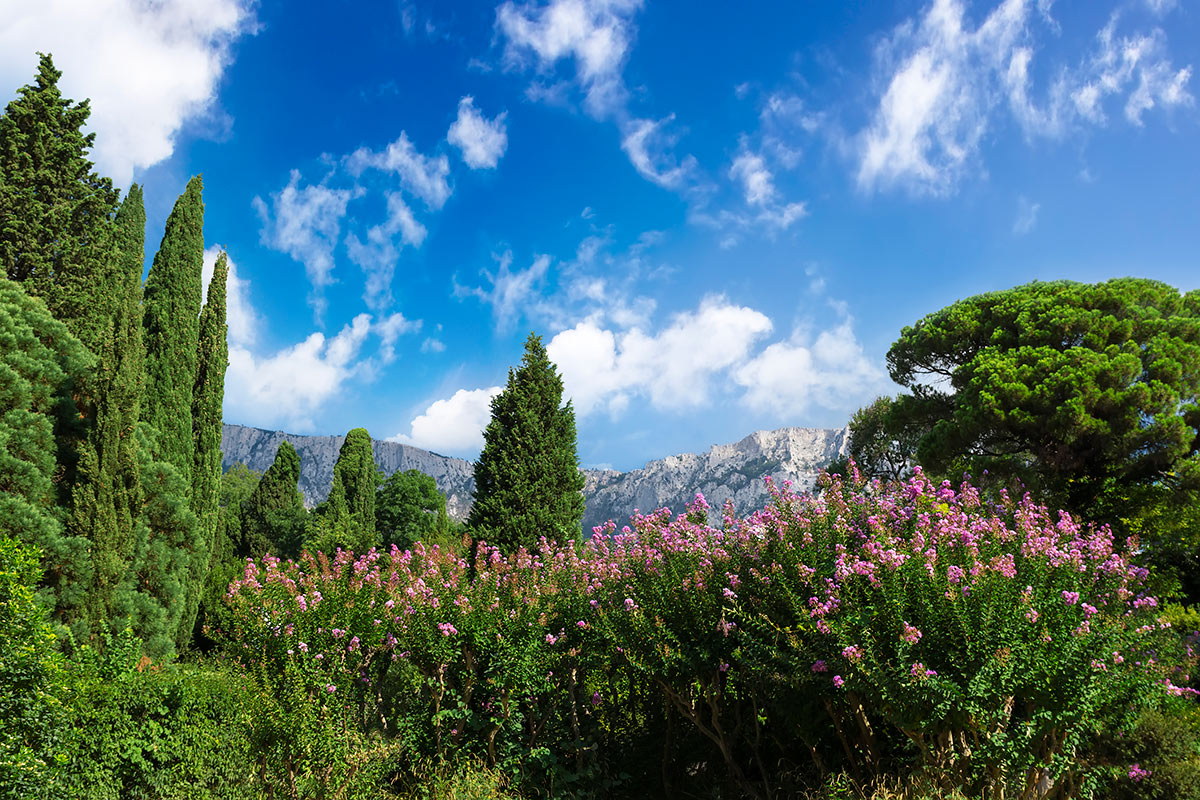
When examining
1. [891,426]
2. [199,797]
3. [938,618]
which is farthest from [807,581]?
[891,426]

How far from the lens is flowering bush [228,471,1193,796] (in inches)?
173

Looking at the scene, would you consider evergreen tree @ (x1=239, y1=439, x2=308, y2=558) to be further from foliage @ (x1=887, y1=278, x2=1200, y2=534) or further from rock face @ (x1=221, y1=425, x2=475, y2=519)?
rock face @ (x1=221, y1=425, x2=475, y2=519)

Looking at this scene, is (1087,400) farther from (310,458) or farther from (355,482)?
(310,458)

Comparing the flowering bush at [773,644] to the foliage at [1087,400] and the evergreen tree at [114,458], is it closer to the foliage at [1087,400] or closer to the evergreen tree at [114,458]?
the evergreen tree at [114,458]

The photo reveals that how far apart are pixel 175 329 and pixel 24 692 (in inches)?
471

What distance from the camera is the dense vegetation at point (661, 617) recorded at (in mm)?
4516

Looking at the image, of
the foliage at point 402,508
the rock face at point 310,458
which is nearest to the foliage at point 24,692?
the foliage at point 402,508

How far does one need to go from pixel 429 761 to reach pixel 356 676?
1.21 m

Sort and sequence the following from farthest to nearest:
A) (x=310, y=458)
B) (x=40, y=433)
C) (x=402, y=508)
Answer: (x=310, y=458) → (x=402, y=508) → (x=40, y=433)

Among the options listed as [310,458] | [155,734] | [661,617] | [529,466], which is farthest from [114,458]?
[310,458]

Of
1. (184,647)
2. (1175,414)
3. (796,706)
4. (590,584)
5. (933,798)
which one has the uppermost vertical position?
(1175,414)

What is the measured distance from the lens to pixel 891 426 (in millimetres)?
15148

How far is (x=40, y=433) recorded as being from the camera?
10.3m

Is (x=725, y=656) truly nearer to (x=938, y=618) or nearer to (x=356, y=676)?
(x=938, y=618)
